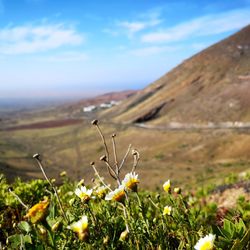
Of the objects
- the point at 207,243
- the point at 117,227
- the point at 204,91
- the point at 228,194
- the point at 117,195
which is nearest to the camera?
the point at 207,243

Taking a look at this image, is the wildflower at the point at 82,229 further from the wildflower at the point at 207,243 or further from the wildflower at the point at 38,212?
the wildflower at the point at 207,243

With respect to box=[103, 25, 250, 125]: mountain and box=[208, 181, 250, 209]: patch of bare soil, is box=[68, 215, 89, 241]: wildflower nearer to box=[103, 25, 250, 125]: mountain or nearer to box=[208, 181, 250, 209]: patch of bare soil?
box=[208, 181, 250, 209]: patch of bare soil

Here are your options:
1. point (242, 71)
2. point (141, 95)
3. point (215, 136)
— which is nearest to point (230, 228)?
point (215, 136)

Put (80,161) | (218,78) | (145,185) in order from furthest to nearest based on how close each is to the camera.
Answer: (218,78)
(80,161)
(145,185)


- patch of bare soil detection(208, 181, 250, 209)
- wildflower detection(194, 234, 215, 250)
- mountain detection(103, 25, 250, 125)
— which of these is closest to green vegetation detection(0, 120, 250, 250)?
wildflower detection(194, 234, 215, 250)

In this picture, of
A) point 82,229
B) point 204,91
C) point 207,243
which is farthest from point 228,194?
point 204,91

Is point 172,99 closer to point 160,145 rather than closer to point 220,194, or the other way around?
point 160,145

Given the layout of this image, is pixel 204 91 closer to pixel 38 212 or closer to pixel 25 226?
pixel 25 226

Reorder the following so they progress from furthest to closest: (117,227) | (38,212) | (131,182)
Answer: (117,227) < (131,182) < (38,212)

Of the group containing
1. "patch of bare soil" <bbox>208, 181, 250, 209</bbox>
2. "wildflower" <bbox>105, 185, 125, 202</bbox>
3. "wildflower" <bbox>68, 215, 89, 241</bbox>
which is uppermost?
"wildflower" <bbox>105, 185, 125, 202</bbox>
